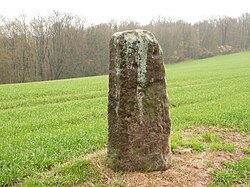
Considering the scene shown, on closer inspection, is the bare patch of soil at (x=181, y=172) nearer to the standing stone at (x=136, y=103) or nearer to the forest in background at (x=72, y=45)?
the standing stone at (x=136, y=103)

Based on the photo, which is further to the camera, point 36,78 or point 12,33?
point 36,78

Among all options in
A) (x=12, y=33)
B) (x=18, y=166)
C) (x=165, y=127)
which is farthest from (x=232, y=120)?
(x=12, y=33)

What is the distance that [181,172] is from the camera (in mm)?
5629

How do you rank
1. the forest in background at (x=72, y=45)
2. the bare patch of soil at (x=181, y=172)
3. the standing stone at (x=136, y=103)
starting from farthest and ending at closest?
the forest in background at (x=72, y=45) < the standing stone at (x=136, y=103) < the bare patch of soil at (x=181, y=172)

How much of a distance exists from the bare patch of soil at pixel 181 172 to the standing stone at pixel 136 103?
0.23m

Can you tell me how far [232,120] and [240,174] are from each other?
5.09 meters

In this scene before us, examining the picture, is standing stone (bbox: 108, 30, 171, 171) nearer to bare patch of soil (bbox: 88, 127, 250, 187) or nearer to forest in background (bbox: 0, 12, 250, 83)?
bare patch of soil (bbox: 88, 127, 250, 187)

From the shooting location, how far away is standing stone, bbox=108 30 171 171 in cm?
540

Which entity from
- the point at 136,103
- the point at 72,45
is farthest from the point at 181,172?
the point at 72,45

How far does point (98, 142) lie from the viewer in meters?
7.82

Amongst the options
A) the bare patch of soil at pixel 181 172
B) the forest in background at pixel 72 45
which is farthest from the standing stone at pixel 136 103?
the forest in background at pixel 72 45

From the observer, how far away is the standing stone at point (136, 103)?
540cm

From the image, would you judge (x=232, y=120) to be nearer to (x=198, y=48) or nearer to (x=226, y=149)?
(x=226, y=149)

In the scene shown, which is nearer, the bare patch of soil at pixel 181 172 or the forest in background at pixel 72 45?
the bare patch of soil at pixel 181 172
